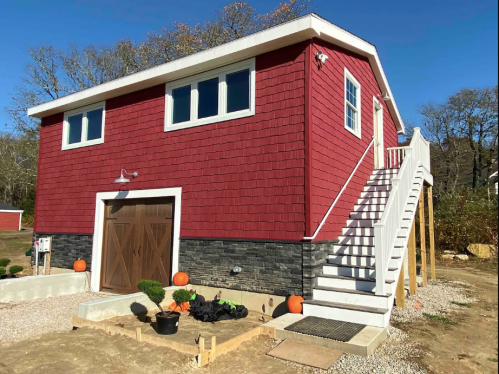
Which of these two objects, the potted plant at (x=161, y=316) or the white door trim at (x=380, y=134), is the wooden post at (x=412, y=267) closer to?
the white door trim at (x=380, y=134)

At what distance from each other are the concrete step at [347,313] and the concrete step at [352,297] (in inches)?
4.2

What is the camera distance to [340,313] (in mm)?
5363

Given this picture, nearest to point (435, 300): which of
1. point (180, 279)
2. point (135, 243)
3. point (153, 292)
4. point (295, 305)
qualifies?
point (295, 305)

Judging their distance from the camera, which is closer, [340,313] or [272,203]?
[340,313]

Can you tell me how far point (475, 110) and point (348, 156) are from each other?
6.64 metres

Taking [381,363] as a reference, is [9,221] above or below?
above

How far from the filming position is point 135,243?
28.5 feet

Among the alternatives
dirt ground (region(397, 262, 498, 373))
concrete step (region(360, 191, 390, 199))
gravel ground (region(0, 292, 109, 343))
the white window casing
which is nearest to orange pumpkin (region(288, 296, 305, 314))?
dirt ground (region(397, 262, 498, 373))

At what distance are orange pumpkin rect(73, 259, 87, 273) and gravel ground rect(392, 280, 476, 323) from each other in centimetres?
708

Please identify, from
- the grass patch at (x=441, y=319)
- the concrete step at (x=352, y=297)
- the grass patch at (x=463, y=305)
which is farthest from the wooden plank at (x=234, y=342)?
the grass patch at (x=463, y=305)

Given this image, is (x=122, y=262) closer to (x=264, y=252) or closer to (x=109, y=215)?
(x=109, y=215)

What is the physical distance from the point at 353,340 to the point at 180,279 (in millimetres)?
3812

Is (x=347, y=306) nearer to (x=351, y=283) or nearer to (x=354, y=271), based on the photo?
(x=351, y=283)

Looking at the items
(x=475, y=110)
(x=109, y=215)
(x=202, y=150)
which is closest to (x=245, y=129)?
(x=202, y=150)
